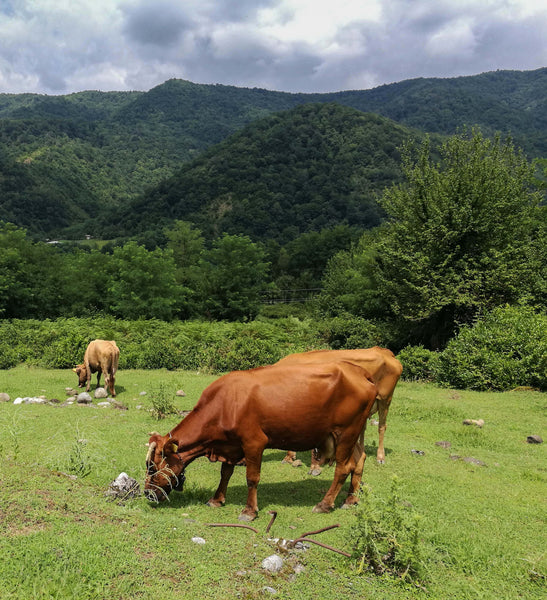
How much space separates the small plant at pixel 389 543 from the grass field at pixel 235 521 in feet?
→ 0.39

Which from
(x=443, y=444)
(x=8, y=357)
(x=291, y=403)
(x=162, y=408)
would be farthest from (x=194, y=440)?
(x=8, y=357)

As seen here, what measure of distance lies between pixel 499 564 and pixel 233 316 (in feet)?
142

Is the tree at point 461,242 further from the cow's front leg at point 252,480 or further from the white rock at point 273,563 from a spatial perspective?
the white rock at point 273,563

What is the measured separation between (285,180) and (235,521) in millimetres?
141295

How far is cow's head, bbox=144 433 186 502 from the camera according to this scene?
21.8 feet

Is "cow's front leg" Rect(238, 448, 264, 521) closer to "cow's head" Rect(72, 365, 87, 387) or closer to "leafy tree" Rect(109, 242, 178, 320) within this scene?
"cow's head" Rect(72, 365, 87, 387)

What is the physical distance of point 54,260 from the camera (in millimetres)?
43938

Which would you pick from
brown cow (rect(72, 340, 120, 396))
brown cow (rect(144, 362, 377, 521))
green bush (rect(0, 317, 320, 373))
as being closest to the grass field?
brown cow (rect(144, 362, 377, 521))

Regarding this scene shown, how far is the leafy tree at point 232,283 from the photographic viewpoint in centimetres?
4727

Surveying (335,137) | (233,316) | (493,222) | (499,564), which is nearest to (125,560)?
(499,564)

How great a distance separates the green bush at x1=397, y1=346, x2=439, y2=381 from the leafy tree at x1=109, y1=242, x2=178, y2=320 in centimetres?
2213

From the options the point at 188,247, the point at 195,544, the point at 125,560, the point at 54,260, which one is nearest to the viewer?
the point at 125,560

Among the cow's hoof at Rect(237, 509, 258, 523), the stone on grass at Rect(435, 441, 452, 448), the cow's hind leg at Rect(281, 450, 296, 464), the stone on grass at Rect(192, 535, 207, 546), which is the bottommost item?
the stone on grass at Rect(435, 441, 452, 448)

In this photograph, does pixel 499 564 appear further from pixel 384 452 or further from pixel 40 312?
pixel 40 312
